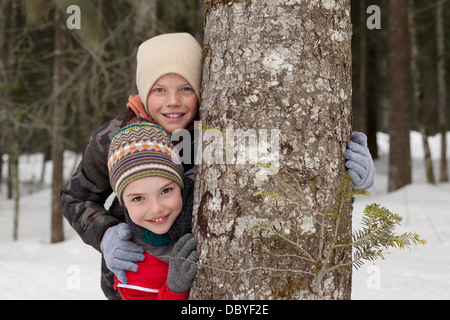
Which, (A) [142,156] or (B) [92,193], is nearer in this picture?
(A) [142,156]

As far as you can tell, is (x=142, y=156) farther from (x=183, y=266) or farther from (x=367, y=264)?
(x=367, y=264)

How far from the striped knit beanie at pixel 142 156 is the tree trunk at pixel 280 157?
1.16 ft

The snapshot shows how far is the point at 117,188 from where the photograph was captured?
6.58 ft

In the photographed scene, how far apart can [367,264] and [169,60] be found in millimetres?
4306

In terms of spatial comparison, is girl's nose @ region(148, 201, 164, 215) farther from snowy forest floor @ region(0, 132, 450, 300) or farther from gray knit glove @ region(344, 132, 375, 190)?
A: snowy forest floor @ region(0, 132, 450, 300)

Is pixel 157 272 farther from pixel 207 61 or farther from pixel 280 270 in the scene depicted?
pixel 207 61

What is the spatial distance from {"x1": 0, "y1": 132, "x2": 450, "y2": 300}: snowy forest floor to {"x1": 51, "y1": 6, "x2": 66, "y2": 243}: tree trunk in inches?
15.9

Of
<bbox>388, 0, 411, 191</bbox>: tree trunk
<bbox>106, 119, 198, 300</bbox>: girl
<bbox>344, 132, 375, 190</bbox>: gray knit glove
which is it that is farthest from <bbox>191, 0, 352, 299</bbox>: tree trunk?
<bbox>388, 0, 411, 191</bbox>: tree trunk

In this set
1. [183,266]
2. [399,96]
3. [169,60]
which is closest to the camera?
[183,266]

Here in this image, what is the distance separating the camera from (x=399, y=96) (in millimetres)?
9344

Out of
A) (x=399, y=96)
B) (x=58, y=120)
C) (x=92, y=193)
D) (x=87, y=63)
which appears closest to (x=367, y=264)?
(x=92, y=193)

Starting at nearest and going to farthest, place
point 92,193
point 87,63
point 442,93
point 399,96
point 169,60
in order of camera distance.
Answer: point 169,60, point 92,193, point 87,63, point 399,96, point 442,93

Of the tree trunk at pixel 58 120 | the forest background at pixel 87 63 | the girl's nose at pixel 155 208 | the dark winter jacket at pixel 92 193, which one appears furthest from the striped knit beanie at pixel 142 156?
the tree trunk at pixel 58 120

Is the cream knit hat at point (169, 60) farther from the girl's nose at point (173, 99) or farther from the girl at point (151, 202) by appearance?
the girl at point (151, 202)
